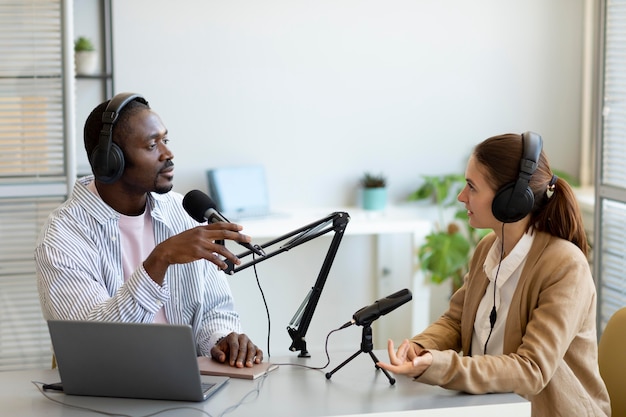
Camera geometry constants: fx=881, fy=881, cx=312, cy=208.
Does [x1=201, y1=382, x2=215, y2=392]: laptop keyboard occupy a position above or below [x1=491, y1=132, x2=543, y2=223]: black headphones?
below

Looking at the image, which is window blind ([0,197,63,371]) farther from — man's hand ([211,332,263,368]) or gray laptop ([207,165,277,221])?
man's hand ([211,332,263,368])

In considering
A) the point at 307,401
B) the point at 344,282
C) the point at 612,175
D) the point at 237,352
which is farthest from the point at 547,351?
the point at 344,282

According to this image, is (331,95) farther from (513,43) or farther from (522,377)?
(522,377)

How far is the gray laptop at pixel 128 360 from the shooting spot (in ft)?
5.98

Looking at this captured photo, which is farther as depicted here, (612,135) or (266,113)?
(266,113)

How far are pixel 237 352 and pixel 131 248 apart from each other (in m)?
0.47

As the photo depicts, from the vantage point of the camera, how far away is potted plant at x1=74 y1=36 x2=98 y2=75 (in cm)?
402

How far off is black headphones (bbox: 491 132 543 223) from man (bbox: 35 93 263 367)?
678 millimetres

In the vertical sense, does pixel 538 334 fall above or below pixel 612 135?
below

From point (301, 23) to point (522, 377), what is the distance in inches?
108

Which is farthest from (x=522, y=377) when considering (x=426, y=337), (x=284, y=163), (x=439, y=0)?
(x=439, y=0)

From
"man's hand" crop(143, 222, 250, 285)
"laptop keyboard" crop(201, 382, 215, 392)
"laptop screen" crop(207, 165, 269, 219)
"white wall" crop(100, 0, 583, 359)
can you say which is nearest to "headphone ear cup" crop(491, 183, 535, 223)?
"man's hand" crop(143, 222, 250, 285)

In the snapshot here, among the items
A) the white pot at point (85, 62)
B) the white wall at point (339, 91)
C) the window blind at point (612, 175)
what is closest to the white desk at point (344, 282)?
the white wall at point (339, 91)

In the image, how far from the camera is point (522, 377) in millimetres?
1969
